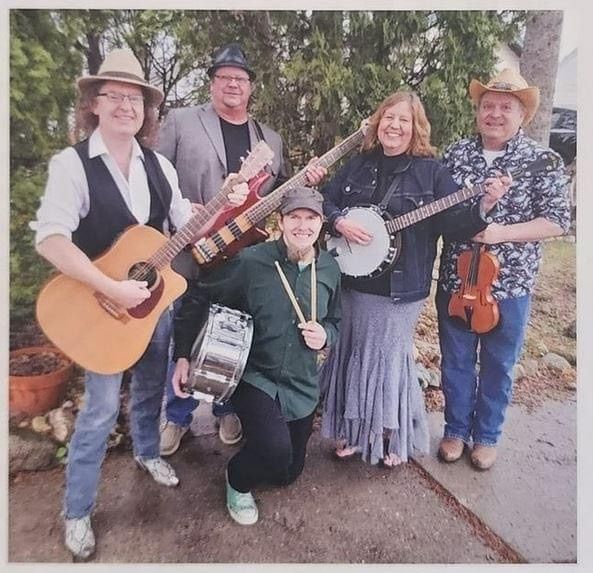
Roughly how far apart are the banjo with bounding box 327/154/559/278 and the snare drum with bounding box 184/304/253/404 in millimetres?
439

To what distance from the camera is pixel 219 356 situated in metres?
2.10

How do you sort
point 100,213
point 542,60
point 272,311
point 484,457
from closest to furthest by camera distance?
point 100,213
point 272,311
point 542,60
point 484,457

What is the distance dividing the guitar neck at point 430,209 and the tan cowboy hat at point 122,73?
900 mm

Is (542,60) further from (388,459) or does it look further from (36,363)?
(36,363)

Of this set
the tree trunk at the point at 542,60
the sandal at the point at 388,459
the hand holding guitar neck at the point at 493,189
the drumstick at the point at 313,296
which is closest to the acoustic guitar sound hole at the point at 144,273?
the drumstick at the point at 313,296

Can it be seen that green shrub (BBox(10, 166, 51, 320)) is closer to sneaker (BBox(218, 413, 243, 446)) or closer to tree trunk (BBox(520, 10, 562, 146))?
sneaker (BBox(218, 413, 243, 446))

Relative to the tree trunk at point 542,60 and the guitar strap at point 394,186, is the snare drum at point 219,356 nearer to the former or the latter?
the guitar strap at point 394,186

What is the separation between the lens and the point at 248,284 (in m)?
2.17

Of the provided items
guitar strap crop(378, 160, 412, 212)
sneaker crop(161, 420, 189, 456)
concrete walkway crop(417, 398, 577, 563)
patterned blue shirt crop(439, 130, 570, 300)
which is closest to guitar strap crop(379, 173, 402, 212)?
guitar strap crop(378, 160, 412, 212)

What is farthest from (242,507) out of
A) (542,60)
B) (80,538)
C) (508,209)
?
(542,60)

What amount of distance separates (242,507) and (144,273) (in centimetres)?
87

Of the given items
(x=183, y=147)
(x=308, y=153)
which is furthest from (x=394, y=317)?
(x=183, y=147)

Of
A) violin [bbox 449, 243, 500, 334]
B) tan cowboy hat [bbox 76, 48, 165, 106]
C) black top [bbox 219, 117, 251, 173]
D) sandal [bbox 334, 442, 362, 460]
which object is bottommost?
sandal [bbox 334, 442, 362, 460]

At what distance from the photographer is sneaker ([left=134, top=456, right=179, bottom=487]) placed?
7.55ft
